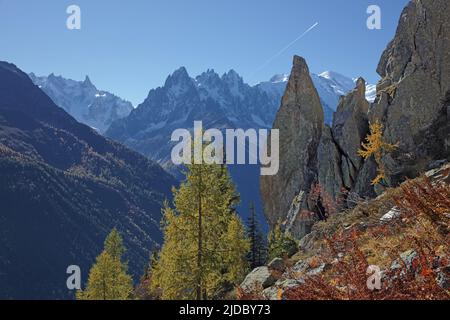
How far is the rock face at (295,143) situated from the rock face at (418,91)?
9779 mm

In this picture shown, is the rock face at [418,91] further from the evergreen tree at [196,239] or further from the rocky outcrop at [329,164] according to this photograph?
the evergreen tree at [196,239]

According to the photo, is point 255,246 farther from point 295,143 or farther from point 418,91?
point 418,91

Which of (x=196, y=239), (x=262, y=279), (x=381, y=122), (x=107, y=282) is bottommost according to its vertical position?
(x=262, y=279)

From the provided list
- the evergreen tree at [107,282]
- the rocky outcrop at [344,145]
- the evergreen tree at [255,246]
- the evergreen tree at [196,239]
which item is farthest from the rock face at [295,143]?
→ the evergreen tree at [196,239]

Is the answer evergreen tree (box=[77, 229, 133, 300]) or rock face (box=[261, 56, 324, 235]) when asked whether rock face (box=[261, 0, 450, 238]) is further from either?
evergreen tree (box=[77, 229, 133, 300])

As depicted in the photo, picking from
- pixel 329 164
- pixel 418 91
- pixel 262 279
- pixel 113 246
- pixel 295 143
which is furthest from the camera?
pixel 113 246

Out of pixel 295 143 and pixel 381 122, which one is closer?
pixel 381 122

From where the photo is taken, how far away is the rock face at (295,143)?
47.6 meters

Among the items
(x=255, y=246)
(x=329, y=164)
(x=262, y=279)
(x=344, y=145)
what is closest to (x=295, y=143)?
(x=329, y=164)

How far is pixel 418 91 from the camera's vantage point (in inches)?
1423

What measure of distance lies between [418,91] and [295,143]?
50.4 feet

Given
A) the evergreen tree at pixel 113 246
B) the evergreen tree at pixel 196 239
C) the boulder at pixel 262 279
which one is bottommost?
the boulder at pixel 262 279

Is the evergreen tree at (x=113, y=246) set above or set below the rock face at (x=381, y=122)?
below

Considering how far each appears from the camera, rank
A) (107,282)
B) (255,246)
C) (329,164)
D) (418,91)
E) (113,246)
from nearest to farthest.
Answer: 1. (418,91)
2. (107,282)
3. (329,164)
4. (255,246)
5. (113,246)
